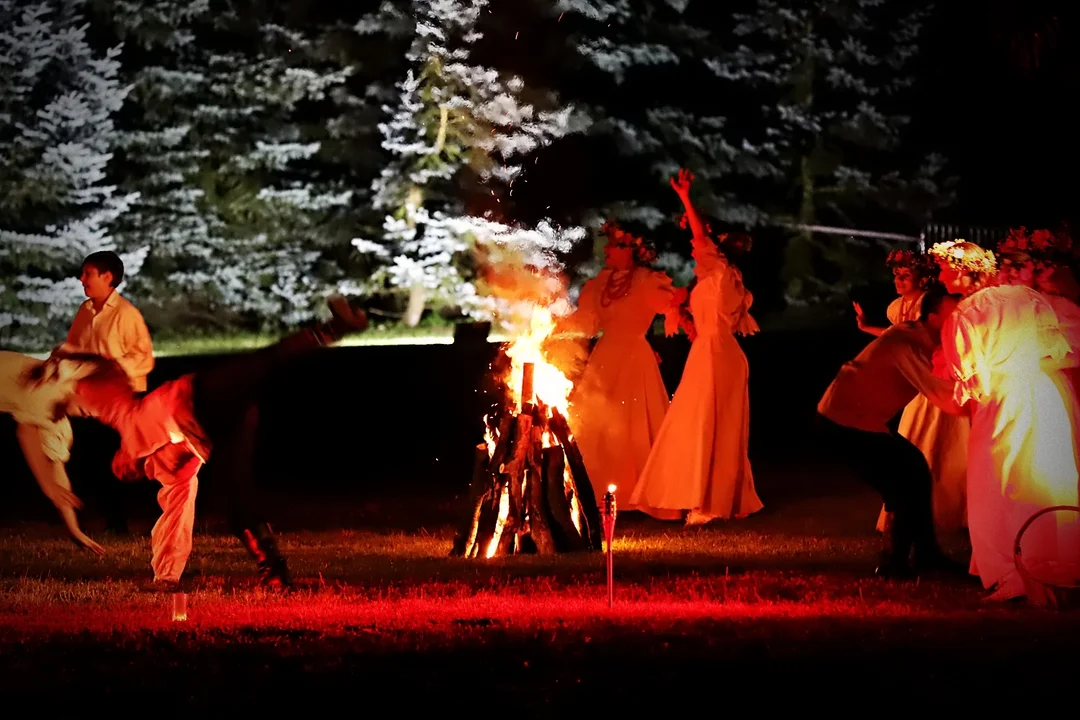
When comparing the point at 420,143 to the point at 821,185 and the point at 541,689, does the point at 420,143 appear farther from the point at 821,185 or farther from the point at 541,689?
the point at 541,689

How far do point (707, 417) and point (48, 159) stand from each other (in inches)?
783

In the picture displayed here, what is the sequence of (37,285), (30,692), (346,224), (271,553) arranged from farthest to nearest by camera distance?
1. (346,224)
2. (37,285)
3. (271,553)
4. (30,692)

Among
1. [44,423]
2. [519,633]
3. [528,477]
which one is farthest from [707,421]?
[519,633]

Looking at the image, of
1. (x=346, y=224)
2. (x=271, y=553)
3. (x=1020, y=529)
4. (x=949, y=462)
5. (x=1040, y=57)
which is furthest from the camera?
(x=346, y=224)

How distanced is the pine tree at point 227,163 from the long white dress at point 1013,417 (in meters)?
23.8

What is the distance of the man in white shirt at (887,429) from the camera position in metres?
11.0


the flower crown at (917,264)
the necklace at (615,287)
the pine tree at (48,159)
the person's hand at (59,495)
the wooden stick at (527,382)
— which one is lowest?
the person's hand at (59,495)

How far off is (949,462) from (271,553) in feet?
20.2

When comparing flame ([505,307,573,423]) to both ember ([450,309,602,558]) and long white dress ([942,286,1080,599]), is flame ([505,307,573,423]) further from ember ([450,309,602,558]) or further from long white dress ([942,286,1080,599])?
long white dress ([942,286,1080,599])

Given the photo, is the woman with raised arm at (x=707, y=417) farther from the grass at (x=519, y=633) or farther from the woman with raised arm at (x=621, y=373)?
the grass at (x=519, y=633)

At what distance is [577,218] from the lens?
3247cm

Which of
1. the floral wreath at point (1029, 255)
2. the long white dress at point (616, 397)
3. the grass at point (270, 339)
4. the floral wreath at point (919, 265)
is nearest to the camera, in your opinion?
the floral wreath at point (1029, 255)

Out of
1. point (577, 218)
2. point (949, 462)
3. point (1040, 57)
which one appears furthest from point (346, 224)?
point (949, 462)

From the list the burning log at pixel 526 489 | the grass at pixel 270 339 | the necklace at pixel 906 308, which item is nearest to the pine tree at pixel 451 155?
the grass at pixel 270 339
